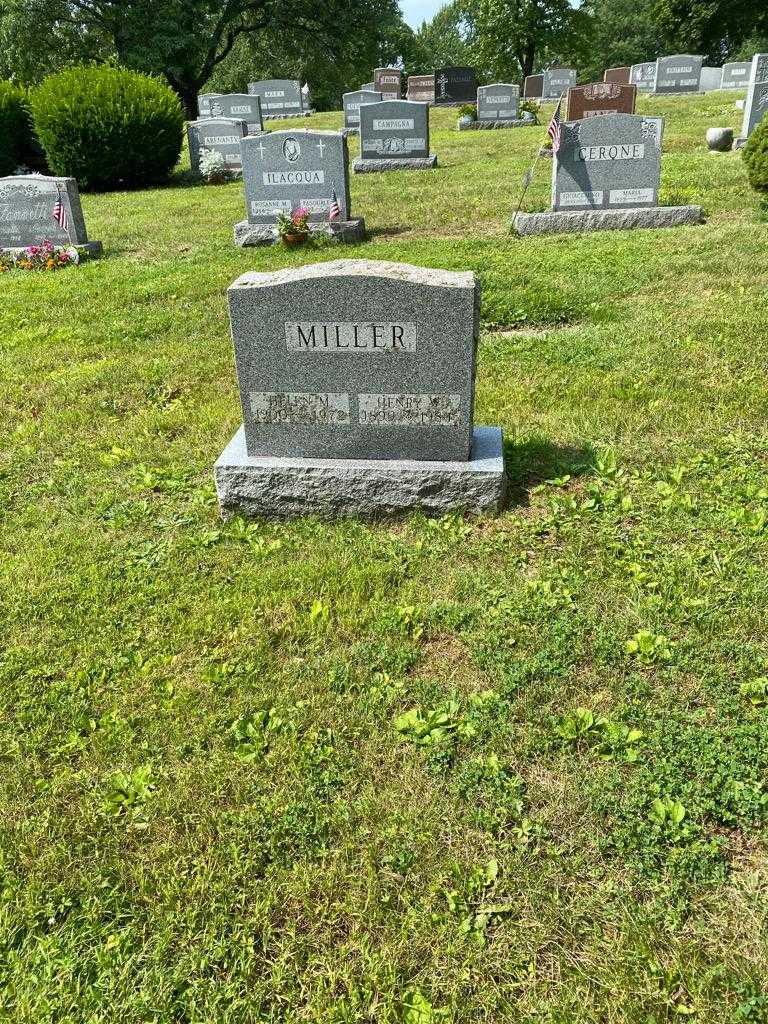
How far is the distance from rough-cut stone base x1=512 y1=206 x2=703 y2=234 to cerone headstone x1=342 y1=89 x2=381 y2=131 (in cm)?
1302

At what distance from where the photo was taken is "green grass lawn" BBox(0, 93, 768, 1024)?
2211mm

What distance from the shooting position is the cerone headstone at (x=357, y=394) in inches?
153

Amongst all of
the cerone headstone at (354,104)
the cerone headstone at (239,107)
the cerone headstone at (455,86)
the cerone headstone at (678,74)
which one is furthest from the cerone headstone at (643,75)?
the cerone headstone at (239,107)

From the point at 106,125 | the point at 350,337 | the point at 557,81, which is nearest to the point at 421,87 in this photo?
the point at 557,81

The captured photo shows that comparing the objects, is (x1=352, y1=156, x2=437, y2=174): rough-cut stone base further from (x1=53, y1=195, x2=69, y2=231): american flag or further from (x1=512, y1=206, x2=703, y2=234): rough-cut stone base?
(x1=53, y1=195, x2=69, y2=231): american flag

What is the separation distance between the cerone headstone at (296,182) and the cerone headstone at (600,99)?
246 inches

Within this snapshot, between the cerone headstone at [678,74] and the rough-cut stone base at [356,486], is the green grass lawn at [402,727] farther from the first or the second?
the cerone headstone at [678,74]

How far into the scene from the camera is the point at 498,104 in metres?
23.2

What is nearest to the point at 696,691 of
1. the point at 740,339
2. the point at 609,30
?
the point at 740,339

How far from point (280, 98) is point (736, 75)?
682 inches

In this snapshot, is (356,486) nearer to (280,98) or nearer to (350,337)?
(350,337)

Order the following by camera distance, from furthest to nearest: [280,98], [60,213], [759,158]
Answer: [280,98] < [60,213] < [759,158]

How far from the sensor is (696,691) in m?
3.01

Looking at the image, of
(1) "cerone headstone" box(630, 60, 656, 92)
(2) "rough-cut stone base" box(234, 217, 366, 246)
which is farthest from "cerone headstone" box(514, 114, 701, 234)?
(1) "cerone headstone" box(630, 60, 656, 92)
